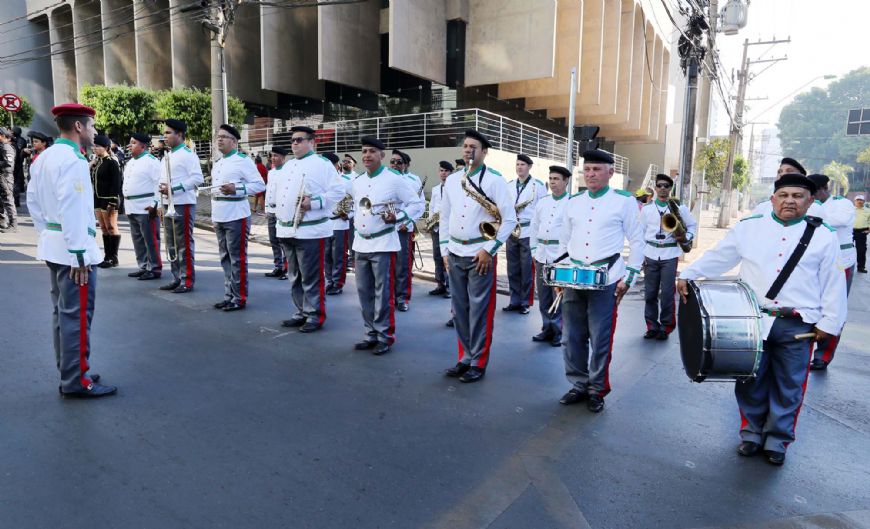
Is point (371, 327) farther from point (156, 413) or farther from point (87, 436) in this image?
point (87, 436)

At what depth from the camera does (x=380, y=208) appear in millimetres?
5797

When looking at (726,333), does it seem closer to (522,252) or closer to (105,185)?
(522,252)

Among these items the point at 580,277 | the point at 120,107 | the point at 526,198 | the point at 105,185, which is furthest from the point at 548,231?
the point at 120,107

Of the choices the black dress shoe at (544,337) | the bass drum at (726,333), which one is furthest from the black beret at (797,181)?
the black dress shoe at (544,337)

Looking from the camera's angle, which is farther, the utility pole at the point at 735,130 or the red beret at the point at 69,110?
the utility pole at the point at 735,130

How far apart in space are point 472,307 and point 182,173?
506 centimetres

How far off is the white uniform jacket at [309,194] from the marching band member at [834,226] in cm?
524

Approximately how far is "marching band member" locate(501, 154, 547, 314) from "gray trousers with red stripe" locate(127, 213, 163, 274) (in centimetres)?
544

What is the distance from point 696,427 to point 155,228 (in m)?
7.90

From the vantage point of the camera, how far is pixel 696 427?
415cm

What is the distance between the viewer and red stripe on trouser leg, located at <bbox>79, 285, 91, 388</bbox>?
423cm

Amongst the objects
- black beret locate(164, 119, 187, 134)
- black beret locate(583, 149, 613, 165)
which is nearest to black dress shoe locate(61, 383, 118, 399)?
black beret locate(583, 149, 613, 165)

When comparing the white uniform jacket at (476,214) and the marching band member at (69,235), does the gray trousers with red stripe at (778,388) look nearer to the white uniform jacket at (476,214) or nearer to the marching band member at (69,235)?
the white uniform jacket at (476,214)

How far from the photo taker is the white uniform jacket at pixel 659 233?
22.2 feet
